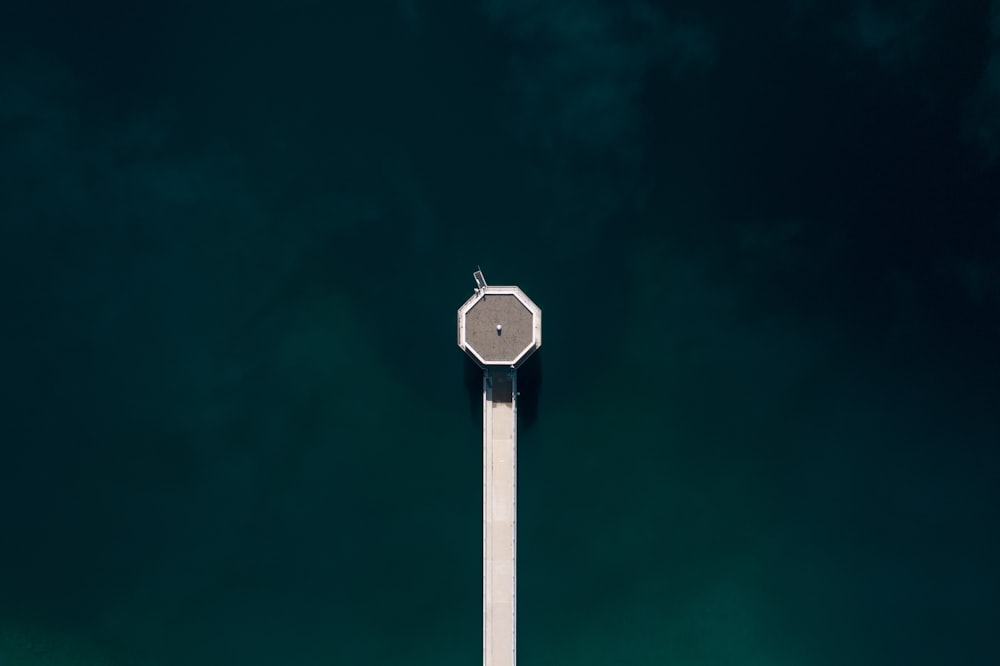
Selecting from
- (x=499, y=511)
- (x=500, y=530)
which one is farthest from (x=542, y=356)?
(x=500, y=530)

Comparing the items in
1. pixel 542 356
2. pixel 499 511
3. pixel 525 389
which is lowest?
pixel 499 511

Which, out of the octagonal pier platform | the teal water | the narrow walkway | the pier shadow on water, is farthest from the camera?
the pier shadow on water

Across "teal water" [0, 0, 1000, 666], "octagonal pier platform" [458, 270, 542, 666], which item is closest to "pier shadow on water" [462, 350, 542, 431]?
"teal water" [0, 0, 1000, 666]

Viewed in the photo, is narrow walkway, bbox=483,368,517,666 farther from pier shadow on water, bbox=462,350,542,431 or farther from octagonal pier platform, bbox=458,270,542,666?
pier shadow on water, bbox=462,350,542,431

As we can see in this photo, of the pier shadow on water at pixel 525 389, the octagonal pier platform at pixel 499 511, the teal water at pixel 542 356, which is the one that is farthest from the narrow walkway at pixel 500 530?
the pier shadow on water at pixel 525 389

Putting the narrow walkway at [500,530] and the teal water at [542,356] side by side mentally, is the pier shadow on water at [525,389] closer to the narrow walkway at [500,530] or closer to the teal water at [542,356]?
the teal water at [542,356]

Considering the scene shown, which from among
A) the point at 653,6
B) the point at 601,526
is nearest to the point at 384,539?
the point at 601,526

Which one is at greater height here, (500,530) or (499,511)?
(499,511)

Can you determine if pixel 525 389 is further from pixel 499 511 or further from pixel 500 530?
pixel 500 530
